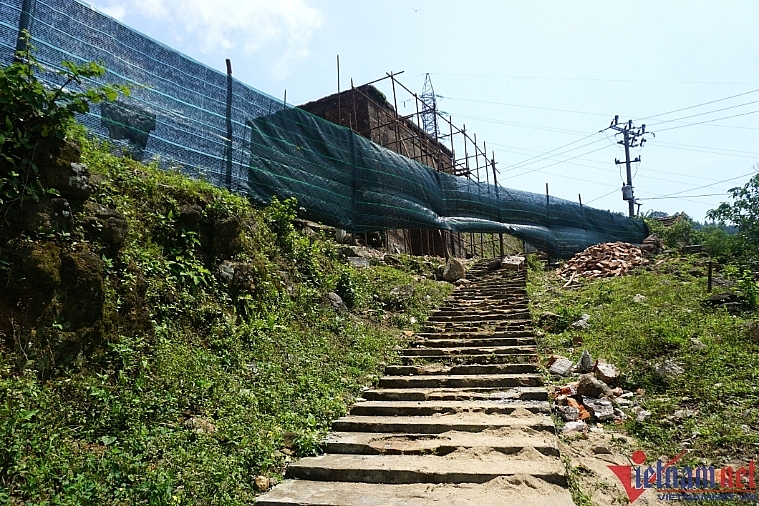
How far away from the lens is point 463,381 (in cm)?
529

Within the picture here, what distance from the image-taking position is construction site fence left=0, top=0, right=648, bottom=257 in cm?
518

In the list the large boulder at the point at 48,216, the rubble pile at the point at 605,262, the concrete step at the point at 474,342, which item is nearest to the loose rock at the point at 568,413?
the concrete step at the point at 474,342

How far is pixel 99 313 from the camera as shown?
11.6ft

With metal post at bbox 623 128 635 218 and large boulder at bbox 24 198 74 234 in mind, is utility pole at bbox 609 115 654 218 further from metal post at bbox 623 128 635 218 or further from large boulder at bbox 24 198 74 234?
large boulder at bbox 24 198 74 234

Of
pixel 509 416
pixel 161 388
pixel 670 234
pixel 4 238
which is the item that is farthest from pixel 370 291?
pixel 670 234

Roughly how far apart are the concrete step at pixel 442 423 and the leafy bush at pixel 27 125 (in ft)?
10.4

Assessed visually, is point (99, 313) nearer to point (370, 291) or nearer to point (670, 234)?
point (370, 291)

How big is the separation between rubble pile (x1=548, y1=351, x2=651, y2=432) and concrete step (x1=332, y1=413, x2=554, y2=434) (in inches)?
19.3

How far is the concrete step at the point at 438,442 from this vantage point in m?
3.58

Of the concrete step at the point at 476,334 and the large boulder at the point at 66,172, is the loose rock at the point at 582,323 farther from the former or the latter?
the large boulder at the point at 66,172

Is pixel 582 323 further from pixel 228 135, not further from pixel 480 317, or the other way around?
pixel 228 135

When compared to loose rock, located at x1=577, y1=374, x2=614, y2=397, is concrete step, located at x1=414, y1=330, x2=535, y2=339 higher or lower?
higher

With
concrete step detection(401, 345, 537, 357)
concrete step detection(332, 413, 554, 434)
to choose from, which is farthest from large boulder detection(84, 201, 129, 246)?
concrete step detection(401, 345, 537, 357)

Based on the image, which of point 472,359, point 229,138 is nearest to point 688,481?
point 472,359
